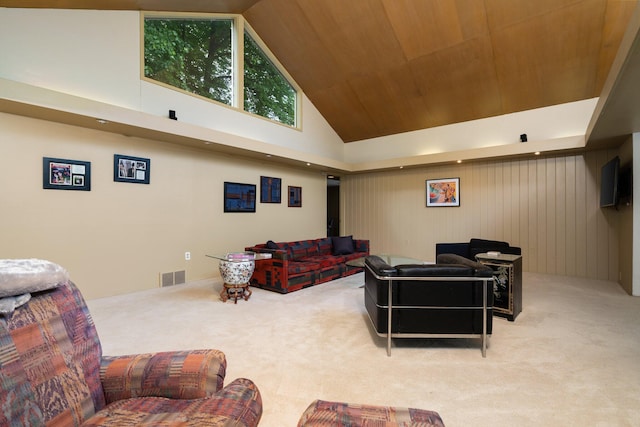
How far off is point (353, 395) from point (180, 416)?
1.22 metres

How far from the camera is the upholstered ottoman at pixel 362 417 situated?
3.75ft

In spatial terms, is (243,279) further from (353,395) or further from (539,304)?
(539,304)

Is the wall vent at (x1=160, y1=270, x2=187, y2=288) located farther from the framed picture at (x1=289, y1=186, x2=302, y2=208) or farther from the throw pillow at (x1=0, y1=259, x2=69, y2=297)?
→ the throw pillow at (x1=0, y1=259, x2=69, y2=297)

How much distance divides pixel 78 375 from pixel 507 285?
370 cm

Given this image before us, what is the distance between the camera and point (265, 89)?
20.6 feet

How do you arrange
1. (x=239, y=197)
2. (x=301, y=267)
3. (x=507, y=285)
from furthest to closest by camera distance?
(x=239, y=197)
(x=301, y=267)
(x=507, y=285)

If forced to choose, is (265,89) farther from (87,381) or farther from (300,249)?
(87,381)

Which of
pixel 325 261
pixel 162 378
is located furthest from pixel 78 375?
pixel 325 261

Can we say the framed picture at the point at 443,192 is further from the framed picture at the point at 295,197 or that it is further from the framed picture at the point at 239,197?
the framed picture at the point at 239,197

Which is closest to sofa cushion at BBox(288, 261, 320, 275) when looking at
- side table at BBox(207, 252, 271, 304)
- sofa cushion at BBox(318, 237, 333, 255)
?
side table at BBox(207, 252, 271, 304)

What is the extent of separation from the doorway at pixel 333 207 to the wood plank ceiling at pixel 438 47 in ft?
9.25

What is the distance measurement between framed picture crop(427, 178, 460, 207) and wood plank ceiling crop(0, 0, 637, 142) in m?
1.32

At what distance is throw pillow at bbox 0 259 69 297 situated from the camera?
1032mm

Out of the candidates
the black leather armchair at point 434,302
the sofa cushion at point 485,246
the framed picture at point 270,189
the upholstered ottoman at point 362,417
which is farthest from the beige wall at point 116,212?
the upholstered ottoman at point 362,417
